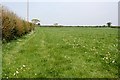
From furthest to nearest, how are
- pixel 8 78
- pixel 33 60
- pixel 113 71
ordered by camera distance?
pixel 33 60 < pixel 113 71 < pixel 8 78

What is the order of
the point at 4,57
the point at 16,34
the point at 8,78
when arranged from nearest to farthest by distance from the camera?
the point at 8,78
the point at 4,57
the point at 16,34

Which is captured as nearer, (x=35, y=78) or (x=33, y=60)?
(x=35, y=78)

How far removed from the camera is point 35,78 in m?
9.19

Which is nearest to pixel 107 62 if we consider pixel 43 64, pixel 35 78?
pixel 43 64

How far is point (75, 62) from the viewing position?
12.0 meters

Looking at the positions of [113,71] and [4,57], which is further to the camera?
[4,57]

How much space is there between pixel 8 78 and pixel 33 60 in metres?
3.42

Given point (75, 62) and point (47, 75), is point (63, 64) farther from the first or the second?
point (47, 75)

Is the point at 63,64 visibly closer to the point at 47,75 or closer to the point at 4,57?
the point at 47,75

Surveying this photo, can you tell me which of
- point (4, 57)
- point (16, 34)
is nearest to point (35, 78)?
point (4, 57)

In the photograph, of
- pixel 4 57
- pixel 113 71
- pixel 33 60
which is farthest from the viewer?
pixel 4 57

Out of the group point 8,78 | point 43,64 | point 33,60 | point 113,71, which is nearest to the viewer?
point 8,78

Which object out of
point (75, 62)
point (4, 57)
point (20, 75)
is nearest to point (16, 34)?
point (4, 57)

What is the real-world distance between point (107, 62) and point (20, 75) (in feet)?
12.7
